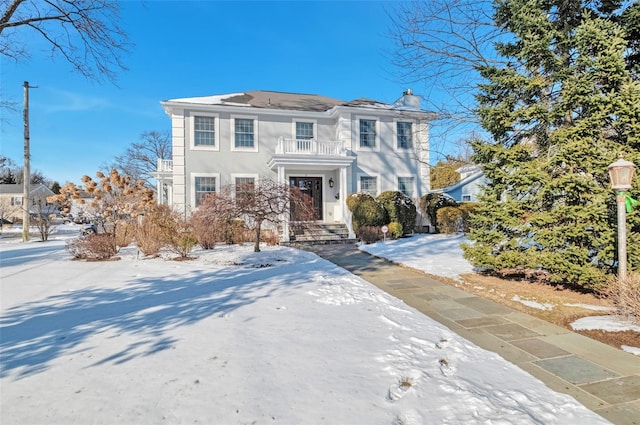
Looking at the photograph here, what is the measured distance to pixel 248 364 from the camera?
275 centimetres

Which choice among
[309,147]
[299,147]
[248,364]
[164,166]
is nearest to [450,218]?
[309,147]

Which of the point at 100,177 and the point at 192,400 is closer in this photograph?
the point at 192,400

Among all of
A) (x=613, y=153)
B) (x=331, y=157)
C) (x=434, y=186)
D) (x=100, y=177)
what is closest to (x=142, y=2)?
(x=100, y=177)

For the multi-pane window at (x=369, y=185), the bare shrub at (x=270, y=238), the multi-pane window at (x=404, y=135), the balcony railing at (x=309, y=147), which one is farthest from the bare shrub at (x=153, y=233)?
the multi-pane window at (x=404, y=135)

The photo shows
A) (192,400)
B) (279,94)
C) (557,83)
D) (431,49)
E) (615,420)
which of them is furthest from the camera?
(279,94)

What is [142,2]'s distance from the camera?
7801mm

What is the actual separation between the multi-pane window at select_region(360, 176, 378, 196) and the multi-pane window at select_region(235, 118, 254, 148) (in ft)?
18.1

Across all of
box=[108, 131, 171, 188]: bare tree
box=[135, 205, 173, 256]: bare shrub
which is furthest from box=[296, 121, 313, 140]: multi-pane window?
box=[108, 131, 171, 188]: bare tree

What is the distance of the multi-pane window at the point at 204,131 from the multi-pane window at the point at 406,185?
9004 mm

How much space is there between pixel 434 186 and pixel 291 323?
30334 mm

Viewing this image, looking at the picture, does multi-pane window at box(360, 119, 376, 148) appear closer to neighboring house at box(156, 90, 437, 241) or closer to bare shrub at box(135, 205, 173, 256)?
neighboring house at box(156, 90, 437, 241)

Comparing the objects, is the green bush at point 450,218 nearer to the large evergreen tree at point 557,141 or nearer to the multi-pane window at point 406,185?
the multi-pane window at point 406,185

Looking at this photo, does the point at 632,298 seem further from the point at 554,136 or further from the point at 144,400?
the point at 144,400

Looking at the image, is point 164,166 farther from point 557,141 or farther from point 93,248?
point 557,141
